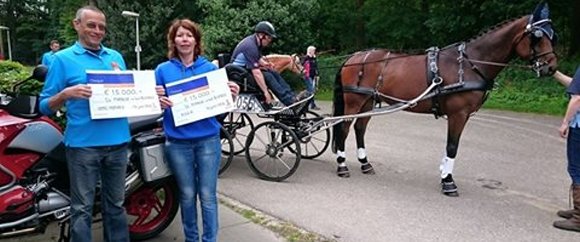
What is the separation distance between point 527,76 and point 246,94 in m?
14.3

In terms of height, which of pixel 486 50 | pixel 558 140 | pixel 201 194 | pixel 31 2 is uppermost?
pixel 31 2

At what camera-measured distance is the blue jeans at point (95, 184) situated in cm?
318

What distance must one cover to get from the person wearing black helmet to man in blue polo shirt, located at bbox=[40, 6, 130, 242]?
3.08m

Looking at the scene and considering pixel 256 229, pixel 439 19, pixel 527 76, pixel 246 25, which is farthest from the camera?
pixel 439 19

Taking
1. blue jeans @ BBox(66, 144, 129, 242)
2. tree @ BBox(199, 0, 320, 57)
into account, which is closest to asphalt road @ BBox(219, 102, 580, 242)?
blue jeans @ BBox(66, 144, 129, 242)

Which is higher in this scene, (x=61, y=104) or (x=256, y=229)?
(x=61, y=104)

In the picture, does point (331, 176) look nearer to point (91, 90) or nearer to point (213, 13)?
point (91, 90)

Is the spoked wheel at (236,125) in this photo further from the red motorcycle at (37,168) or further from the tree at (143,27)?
the tree at (143,27)

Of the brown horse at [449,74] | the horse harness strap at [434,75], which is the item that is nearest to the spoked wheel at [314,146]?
the brown horse at [449,74]

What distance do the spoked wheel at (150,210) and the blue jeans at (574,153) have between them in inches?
147

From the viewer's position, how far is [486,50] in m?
5.83

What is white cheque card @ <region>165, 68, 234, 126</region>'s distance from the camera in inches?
135

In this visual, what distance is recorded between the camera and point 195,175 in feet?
11.9

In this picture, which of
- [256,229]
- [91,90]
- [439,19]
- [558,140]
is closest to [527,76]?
[439,19]
